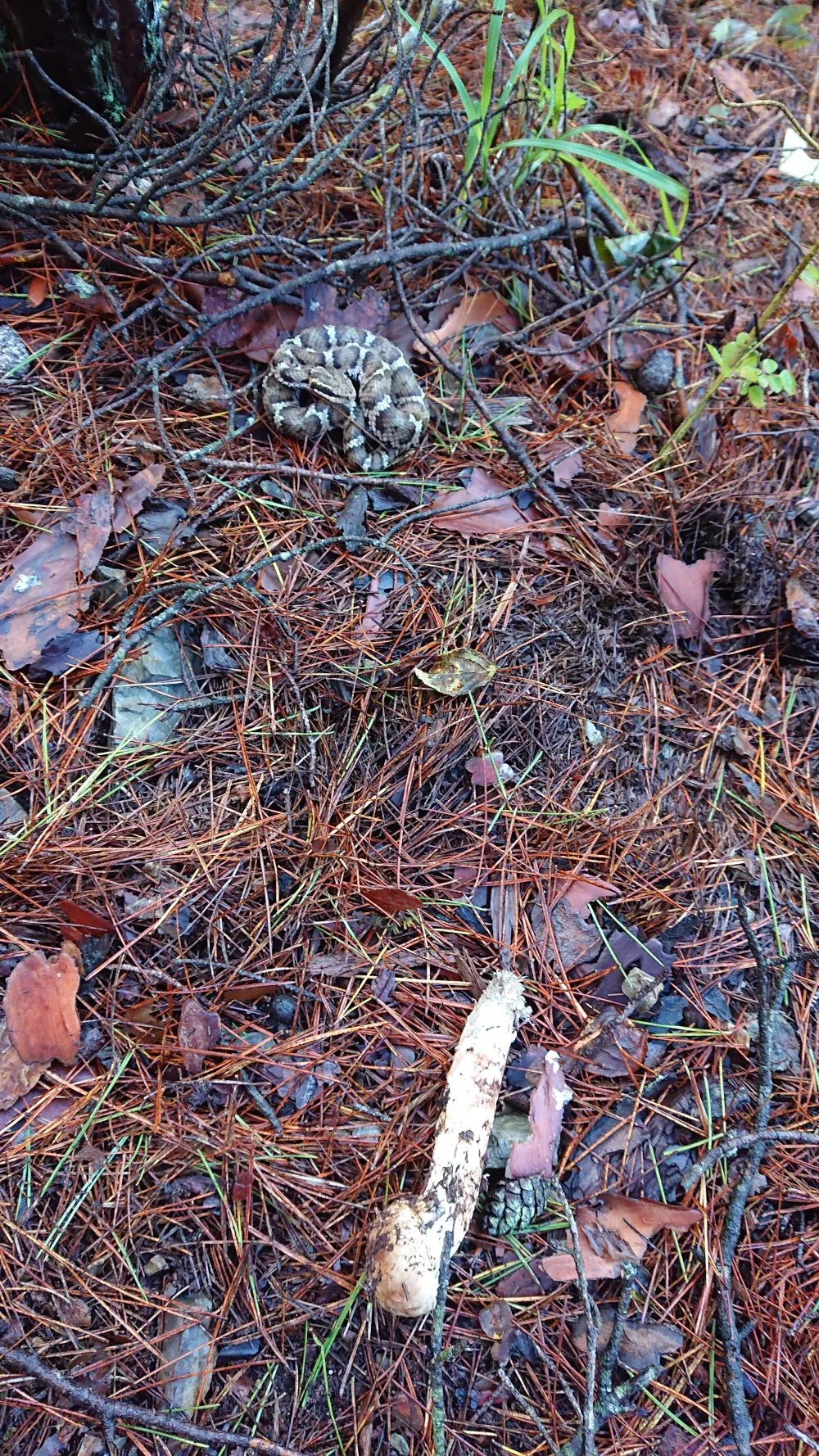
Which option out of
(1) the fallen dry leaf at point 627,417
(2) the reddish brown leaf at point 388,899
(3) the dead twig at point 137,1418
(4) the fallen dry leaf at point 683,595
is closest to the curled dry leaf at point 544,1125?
(2) the reddish brown leaf at point 388,899

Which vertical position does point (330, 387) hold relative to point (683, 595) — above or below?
above

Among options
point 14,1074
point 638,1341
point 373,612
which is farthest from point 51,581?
point 638,1341

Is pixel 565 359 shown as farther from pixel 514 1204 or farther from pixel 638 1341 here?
pixel 638 1341

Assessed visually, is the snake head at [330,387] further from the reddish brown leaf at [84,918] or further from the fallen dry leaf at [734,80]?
the fallen dry leaf at [734,80]

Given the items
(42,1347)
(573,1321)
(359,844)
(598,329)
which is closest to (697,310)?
(598,329)

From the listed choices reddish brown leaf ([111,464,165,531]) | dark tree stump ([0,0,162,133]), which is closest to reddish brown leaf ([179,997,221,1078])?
reddish brown leaf ([111,464,165,531])

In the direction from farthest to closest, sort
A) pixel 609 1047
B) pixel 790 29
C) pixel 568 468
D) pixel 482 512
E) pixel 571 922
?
pixel 790 29, pixel 568 468, pixel 482 512, pixel 571 922, pixel 609 1047

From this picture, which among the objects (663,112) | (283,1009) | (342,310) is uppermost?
(663,112)
